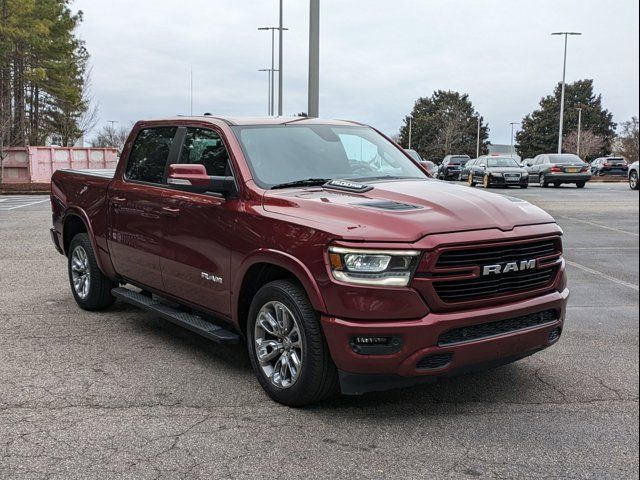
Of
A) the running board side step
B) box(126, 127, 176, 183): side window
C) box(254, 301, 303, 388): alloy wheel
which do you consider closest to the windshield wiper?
box(254, 301, 303, 388): alloy wheel

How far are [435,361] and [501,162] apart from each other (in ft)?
90.1

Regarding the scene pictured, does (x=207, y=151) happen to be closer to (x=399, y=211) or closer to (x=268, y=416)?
(x=399, y=211)

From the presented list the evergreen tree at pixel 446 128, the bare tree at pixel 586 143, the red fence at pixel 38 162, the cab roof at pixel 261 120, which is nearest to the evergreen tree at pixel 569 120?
the bare tree at pixel 586 143

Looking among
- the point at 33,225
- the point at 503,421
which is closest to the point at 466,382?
the point at 503,421

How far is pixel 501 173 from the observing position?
1139 inches

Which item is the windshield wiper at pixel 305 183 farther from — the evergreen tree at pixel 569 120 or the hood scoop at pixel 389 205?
the evergreen tree at pixel 569 120

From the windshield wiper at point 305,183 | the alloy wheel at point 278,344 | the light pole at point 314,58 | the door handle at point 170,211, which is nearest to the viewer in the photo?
the alloy wheel at point 278,344

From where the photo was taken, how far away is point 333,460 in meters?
3.60

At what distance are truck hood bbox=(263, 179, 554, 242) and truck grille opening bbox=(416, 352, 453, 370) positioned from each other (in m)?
0.67

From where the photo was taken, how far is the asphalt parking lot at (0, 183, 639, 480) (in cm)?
352

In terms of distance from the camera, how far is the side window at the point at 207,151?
5.18 meters

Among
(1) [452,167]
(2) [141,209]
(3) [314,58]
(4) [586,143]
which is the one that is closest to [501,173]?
(1) [452,167]

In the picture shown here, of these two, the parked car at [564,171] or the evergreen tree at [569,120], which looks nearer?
the parked car at [564,171]

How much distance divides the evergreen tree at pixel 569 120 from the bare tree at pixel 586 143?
26.7 inches
